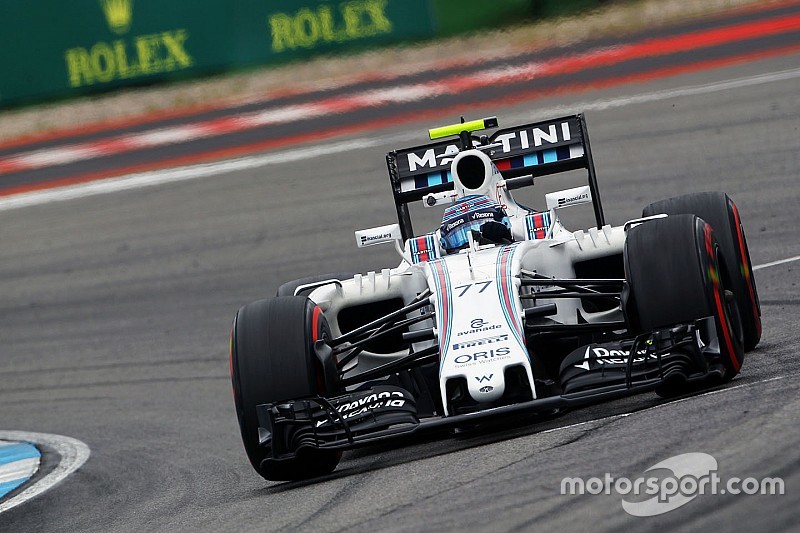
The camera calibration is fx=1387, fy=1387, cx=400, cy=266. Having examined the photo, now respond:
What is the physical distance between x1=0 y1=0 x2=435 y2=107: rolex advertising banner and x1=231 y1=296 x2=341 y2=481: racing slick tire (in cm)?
1244

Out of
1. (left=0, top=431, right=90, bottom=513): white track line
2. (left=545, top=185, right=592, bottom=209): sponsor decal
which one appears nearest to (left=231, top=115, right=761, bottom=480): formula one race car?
(left=545, top=185, right=592, bottom=209): sponsor decal

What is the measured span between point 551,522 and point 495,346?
6.46 ft

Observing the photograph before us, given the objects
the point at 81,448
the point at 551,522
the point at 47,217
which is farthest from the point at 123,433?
the point at 47,217

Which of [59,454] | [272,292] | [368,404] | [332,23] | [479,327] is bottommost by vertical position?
[59,454]

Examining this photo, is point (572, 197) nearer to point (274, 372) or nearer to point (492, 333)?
point (492, 333)

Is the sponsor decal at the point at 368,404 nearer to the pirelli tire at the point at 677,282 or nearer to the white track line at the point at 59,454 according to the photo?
the pirelli tire at the point at 677,282

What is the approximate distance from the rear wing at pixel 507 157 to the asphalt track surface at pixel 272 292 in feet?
6.01

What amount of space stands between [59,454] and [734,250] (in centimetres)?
495

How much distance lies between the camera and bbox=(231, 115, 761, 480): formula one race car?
6852 mm

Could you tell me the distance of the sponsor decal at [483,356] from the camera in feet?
22.7

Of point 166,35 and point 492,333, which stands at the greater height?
point 166,35

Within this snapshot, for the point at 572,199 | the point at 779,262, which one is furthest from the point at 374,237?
the point at 779,262

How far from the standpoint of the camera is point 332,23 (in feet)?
63.2

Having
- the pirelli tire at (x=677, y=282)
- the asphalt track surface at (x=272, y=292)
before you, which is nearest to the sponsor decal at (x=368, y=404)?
the asphalt track surface at (x=272, y=292)
